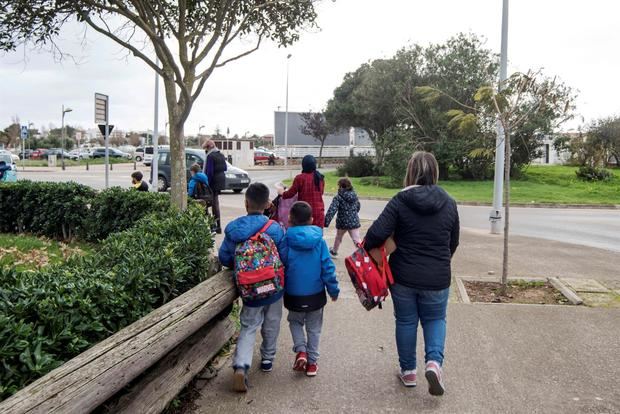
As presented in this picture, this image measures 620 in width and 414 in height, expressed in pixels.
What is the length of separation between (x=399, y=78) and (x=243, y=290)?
31.1 metres

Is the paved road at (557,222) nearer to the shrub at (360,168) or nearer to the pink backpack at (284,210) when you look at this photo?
the pink backpack at (284,210)

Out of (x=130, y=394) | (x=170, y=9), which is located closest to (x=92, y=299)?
(x=130, y=394)

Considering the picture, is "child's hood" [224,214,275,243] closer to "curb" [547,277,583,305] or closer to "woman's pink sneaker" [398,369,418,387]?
"woman's pink sneaker" [398,369,418,387]

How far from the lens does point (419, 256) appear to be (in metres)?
4.04

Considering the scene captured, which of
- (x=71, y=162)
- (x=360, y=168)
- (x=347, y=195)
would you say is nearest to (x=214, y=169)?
(x=347, y=195)

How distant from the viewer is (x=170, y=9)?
392 inches

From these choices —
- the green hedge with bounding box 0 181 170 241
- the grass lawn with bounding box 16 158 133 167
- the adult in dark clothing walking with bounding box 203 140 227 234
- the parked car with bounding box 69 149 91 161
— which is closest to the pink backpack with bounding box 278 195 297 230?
the green hedge with bounding box 0 181 170 241

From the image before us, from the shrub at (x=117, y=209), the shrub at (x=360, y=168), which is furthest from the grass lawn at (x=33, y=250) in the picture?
the shrub at (x=360, y=168)

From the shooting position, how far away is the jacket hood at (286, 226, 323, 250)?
4191 mm

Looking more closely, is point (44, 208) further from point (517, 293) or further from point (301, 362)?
point (517, 293)

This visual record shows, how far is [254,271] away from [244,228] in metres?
0.33

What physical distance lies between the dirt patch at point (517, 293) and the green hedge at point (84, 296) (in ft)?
12.0

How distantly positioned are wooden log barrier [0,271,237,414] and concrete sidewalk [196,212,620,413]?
70 centimetres

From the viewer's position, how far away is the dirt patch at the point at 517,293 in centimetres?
660
